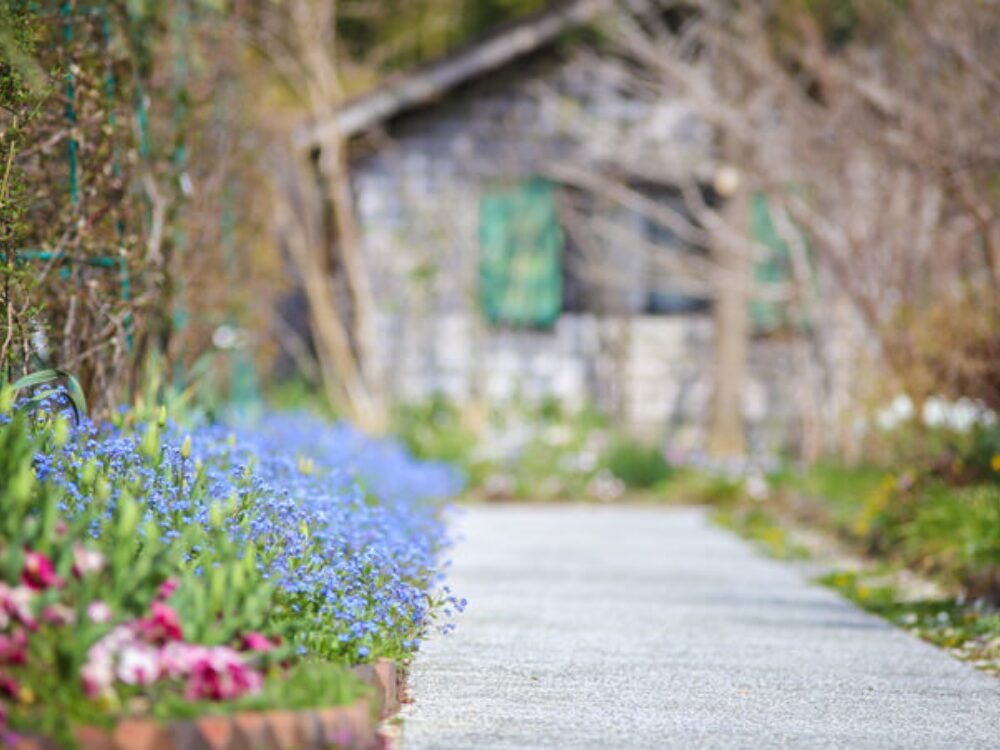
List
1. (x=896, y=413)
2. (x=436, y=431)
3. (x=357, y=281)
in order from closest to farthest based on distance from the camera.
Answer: (x=896, y=413)
(x=436, y=431)
(x=357, y=281)

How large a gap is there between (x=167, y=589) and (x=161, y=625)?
301mm

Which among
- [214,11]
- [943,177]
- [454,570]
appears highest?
[214,11]

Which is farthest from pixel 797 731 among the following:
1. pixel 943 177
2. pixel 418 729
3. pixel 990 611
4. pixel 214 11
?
pixel 214 11

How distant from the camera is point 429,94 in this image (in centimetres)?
1867

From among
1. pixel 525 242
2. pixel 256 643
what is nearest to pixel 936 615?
pixel 256 643

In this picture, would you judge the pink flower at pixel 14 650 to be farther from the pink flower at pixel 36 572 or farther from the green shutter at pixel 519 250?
the green shutter at pixel 519 250

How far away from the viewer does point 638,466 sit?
680 inches

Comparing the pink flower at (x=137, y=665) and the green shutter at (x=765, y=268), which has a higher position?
the green shutter at (x=765, y=268)

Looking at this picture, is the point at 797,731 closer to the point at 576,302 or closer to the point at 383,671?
the point at 383,671

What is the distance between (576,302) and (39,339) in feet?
37.9

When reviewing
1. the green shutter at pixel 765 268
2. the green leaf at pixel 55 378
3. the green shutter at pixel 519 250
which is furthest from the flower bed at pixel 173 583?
the green shutter at pixel 765 268

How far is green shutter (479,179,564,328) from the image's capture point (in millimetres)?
18844

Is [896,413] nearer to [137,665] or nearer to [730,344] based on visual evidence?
[730,344]

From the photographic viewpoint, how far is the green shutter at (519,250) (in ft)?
61.8
